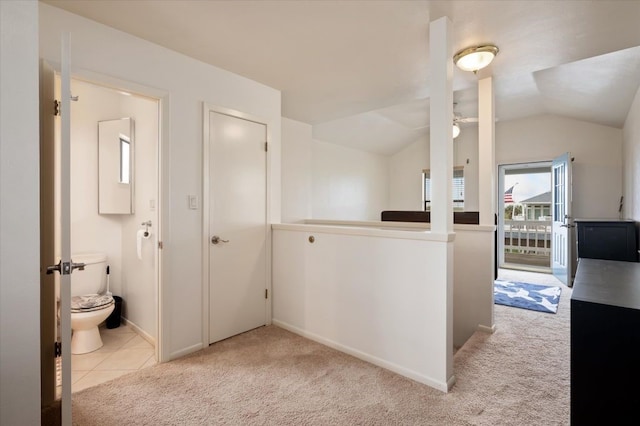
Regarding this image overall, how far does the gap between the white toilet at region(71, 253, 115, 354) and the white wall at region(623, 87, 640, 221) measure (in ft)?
18.3

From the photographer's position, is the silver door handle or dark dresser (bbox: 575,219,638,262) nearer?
the silver door handle

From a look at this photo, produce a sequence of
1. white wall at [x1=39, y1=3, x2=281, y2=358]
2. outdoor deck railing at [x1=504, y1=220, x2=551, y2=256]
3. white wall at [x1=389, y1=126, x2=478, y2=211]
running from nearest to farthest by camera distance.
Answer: white wall at [x1=39, y1=3, x2=281, y2=358]
white wall at [x1=389, y1=126, x2=478, y2=211]
outdoor deck railing at [x1=504, y1=220, x2=551, y2=256]

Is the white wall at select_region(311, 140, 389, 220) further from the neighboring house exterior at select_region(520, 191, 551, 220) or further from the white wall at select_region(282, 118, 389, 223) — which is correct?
the neighboring house exterior at select_region(520, 191, 551, 220)

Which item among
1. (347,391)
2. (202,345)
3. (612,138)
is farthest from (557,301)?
(202,345)

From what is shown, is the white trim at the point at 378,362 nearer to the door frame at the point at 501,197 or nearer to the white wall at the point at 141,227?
the white wall at the point at 141,227

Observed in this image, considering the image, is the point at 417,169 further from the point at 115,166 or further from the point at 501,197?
the point at 115,166

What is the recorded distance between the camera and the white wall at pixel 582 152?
481 cm

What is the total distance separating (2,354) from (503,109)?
20.5 feet

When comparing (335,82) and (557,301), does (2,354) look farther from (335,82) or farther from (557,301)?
(557,301)

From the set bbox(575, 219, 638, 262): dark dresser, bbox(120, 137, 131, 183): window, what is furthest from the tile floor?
bbox(575, 219, 638, 262): dark dresser

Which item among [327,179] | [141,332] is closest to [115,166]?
[141,332]

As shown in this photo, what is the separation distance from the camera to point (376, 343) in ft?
7.70

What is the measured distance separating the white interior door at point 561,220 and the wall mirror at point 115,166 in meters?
5.92

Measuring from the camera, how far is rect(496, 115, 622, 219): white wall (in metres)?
4.81
